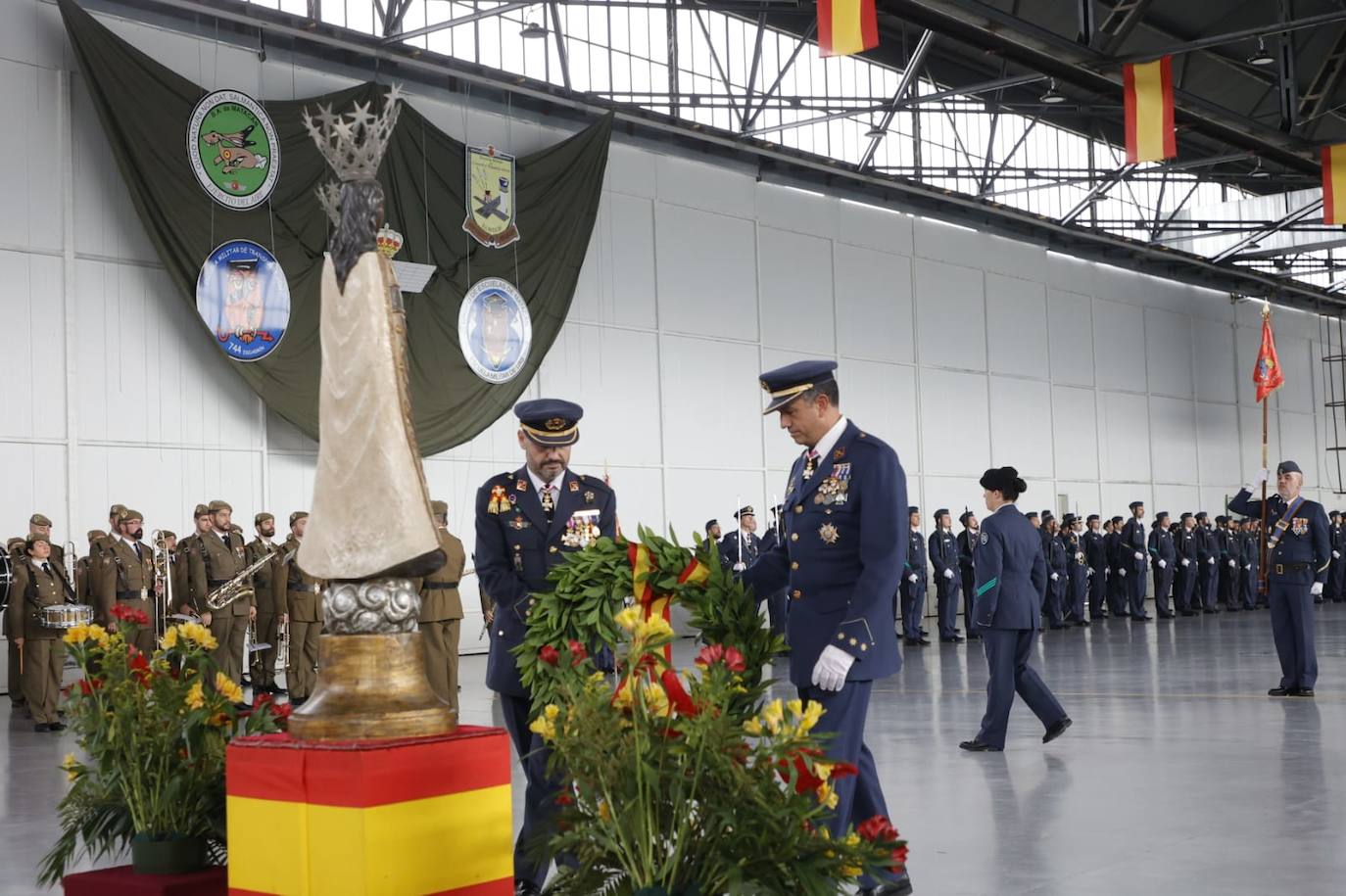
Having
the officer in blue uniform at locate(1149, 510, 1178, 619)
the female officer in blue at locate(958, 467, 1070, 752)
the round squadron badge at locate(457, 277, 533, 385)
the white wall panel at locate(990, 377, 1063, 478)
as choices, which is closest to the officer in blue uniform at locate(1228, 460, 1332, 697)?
the female officer in blue at locate(958, 467, 1070, 752)

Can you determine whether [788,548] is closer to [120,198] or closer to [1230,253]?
[120,198]

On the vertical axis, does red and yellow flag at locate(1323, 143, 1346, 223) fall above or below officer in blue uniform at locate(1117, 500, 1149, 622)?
above

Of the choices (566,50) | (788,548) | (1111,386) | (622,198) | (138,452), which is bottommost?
(788,548)

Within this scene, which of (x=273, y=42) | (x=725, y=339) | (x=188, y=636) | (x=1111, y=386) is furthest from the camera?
(x=1111, y=386)

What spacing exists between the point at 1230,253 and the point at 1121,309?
2.56 m

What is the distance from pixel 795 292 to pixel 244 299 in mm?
9779

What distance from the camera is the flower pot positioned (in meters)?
4.16

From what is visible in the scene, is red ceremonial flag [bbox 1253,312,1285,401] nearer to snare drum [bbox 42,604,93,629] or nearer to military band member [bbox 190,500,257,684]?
military band member [bbox 190,500,257,684]

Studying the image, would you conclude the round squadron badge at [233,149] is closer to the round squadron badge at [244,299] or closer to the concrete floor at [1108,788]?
the round squadron badge at [244,299]

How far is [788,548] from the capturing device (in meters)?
4.76

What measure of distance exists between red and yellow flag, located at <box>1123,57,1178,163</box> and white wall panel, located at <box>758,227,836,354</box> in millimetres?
7556

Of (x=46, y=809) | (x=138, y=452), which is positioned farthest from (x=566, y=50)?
(x=46, y=809)

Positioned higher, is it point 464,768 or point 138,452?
point 138,452

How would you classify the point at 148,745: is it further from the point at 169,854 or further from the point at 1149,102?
the point at 1149,102
